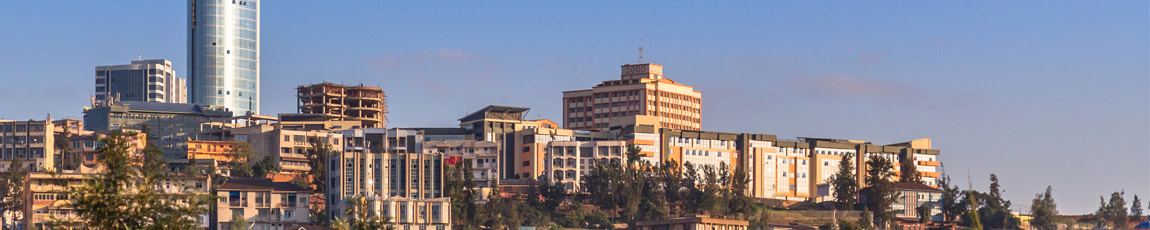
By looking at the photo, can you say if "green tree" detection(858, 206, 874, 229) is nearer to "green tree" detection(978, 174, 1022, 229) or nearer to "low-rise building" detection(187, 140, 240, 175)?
"green tree" detection(978, 174, 1022, 229)

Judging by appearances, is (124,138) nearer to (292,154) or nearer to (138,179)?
(138,179)

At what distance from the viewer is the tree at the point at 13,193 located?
154 m

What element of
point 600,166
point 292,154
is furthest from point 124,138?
point 292,154

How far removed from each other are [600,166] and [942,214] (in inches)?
1455

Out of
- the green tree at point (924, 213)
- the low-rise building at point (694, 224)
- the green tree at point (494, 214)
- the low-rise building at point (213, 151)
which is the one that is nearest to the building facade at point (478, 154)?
the low-rise building at point (213, 151)

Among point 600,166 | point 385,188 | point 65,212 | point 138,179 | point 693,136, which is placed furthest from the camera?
point 693,136

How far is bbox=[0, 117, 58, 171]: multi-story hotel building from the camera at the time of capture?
19150 cm

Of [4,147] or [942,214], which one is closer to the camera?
[942,214]

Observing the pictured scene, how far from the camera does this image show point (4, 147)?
196625 mm

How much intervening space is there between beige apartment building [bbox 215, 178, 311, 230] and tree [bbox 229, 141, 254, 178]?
21.5 meters

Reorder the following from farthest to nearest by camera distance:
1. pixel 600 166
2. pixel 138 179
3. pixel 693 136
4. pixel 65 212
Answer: pixel 693 136, pixel 600 166, pixel 65 212, pixel 138 179

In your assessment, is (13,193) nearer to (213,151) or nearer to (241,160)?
(241,160)

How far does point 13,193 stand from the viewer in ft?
517

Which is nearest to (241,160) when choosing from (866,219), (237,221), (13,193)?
(13,193)
